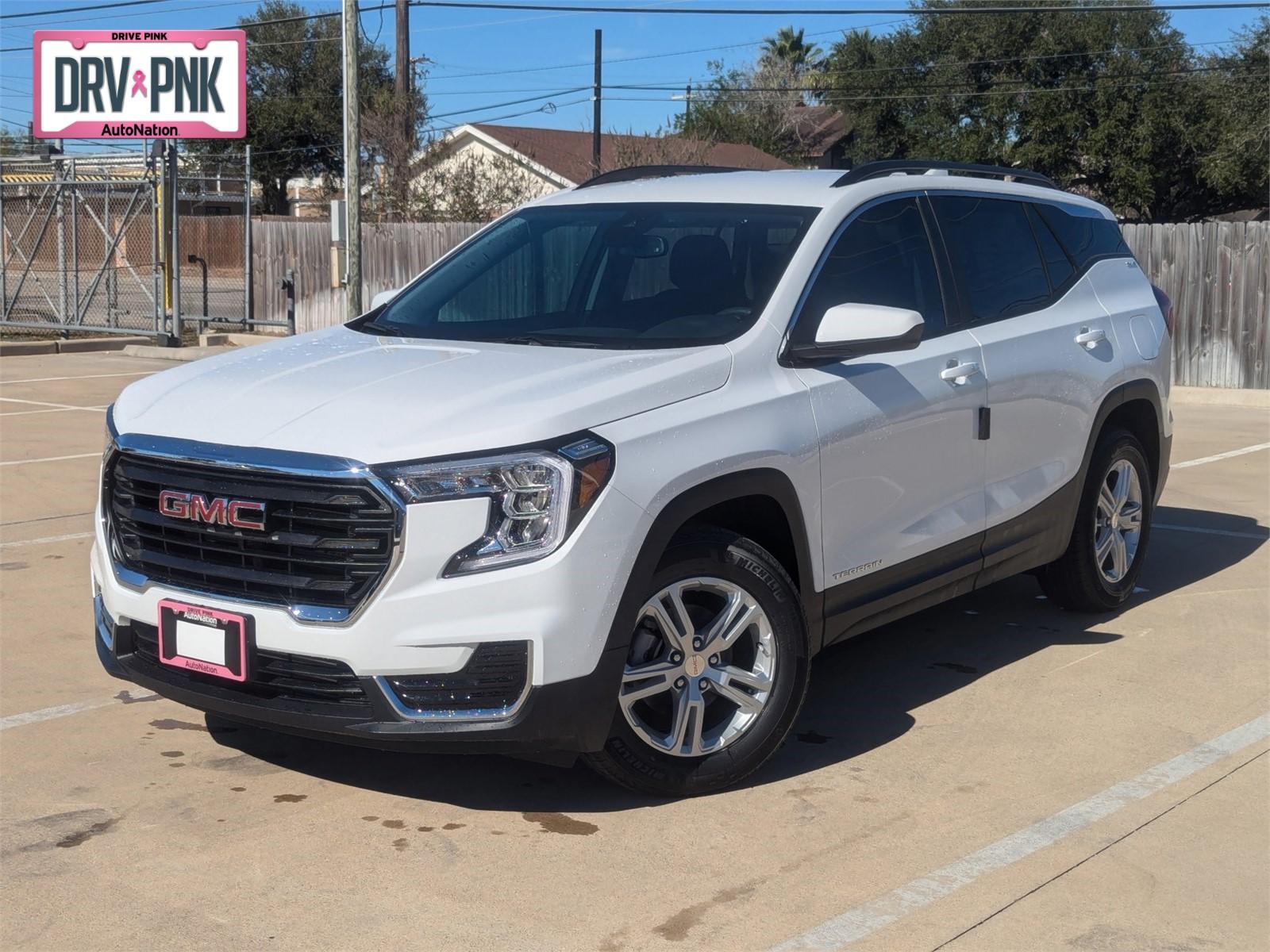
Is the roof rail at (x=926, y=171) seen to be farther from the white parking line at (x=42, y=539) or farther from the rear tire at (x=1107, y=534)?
Answer: the white parking line at (x=42, y=539)

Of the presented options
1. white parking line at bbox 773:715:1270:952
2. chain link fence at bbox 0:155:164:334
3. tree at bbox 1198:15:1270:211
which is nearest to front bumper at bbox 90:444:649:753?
white parking line at bbox 773:715:1270:952

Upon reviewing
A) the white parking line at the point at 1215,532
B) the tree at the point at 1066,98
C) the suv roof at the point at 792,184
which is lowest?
the white parking line at the point at 1215,532

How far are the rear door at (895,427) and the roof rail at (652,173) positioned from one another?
986 mm

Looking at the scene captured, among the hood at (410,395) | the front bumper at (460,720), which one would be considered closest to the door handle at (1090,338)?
the hood at (410,395)

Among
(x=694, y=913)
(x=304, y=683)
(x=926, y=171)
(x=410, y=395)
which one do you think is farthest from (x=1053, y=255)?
(x=304, y=683)

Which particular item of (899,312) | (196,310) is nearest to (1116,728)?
(899,312)

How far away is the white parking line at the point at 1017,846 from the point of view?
376 cm

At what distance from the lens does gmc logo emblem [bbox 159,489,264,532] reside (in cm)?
416

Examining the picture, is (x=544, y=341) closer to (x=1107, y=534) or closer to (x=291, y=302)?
(x=1107, y=534)

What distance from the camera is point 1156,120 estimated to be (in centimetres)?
4856

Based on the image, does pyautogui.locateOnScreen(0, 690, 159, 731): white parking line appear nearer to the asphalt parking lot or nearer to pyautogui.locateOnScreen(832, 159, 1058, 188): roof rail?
the asphalt parking lot

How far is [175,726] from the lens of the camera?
5340 mm

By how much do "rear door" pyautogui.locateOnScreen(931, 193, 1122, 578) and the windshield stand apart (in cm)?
99

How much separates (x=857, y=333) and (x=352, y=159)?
49.2 ft
